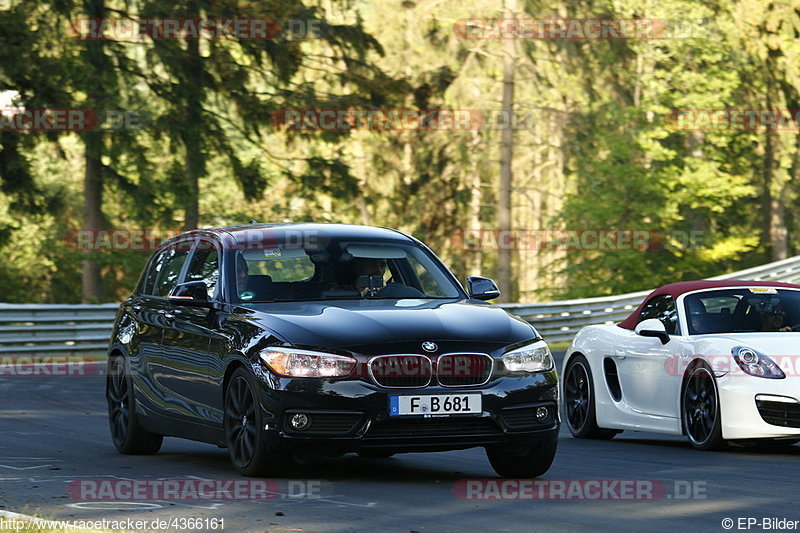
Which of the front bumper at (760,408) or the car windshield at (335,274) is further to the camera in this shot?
the front bumper at (760,408)

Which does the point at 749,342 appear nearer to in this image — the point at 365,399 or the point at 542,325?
the point at 365,399

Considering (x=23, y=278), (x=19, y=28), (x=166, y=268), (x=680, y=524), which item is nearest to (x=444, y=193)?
(x=23, y=278)

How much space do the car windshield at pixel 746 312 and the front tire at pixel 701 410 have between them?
539mm

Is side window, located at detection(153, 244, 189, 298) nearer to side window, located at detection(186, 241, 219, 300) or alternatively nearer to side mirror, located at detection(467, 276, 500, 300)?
side window, located at detection(186, 241, 219, 300)

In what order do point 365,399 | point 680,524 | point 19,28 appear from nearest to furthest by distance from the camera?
point 680,524
point 365,399
point 19,28

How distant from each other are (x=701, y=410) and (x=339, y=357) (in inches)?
160

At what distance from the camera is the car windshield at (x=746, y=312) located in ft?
38.5

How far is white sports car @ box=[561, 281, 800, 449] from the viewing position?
35.3 ft

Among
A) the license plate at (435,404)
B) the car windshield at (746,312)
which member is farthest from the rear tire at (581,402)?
the license plate at (435,404)

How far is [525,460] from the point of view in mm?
9023

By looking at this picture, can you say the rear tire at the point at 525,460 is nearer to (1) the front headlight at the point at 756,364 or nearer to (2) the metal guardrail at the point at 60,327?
(1) the front headlight at the point at 756,364

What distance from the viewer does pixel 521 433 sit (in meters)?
8.61

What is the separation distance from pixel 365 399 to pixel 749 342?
13.1 ft

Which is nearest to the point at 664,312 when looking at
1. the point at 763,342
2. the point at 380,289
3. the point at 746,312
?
the point at 746,312
